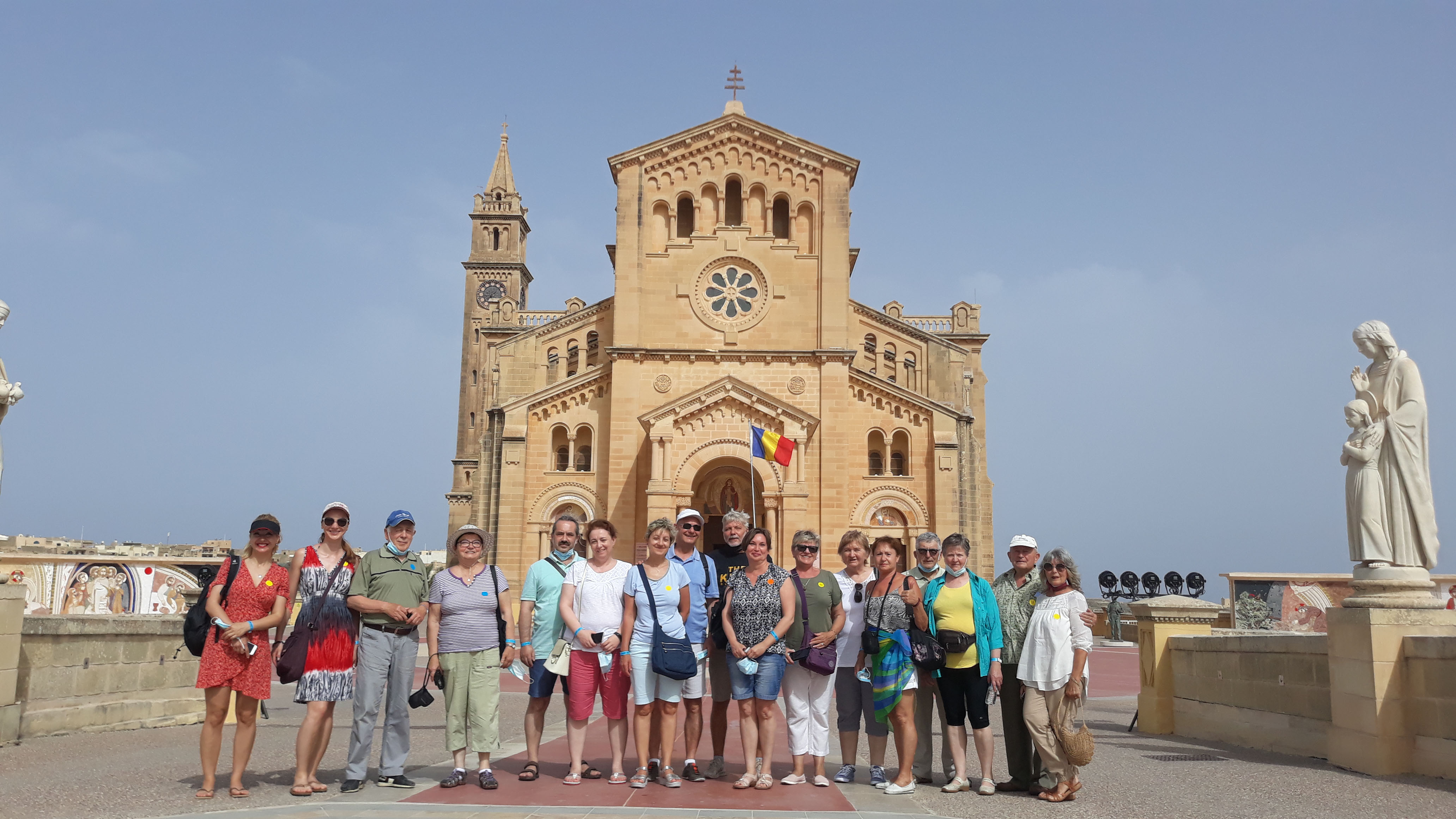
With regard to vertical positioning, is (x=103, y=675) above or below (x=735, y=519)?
below

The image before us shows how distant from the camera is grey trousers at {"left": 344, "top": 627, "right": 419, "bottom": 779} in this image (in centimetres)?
764

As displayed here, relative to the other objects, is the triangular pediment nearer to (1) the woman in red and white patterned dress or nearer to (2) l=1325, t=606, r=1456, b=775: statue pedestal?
(2) l=1325, t=606, r=1456, b=775: statue pedestal

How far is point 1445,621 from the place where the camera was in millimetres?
8758

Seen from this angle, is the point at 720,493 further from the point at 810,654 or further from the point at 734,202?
the point at 810,654

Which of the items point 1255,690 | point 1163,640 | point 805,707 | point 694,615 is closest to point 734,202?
point 1163,640

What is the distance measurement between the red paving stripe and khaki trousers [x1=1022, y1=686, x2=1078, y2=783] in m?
1.53

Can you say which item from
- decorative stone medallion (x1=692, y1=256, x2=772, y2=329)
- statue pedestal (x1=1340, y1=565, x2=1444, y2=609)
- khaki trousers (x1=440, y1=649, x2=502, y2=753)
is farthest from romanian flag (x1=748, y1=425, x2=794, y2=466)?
khaki trousers (x1=440, y1=649, x2=502, y2=753)

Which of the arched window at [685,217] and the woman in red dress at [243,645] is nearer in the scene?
the woman in red dress at [243,645]

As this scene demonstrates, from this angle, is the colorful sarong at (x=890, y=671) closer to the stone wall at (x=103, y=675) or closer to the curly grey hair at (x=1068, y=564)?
the curly grey hair at (x=1068, y=564)

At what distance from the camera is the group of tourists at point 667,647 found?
769 cm

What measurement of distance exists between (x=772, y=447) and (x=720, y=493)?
5284mm

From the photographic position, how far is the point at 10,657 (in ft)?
33.3

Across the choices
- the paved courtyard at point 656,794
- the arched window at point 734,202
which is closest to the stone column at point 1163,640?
the paved courtyard at point 656,794

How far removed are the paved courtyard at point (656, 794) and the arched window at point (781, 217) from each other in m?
27.6
